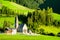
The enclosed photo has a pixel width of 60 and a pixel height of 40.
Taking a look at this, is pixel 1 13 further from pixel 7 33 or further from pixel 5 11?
pixel 7 33

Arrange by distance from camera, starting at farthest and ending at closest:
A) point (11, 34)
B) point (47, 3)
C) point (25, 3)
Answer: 1. point (47, 3)
2. point (25, 3)
3. point (11, 34)

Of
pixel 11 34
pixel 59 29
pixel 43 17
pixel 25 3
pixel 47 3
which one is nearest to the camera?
pixel 11 34

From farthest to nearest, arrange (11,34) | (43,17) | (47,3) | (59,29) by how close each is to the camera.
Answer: (47,3) < (43,17) < (59,29) < (11,34)

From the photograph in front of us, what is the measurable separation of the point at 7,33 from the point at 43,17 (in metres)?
25.5

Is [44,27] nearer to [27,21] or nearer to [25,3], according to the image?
[27,21]

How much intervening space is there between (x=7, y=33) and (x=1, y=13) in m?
28.3

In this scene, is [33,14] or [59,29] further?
[33,14]

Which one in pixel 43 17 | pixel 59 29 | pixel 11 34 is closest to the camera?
pixel 11 34

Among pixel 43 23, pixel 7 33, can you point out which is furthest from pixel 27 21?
pixel 7 33

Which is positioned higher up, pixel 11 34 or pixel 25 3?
pixel 25 3

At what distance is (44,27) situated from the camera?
273ft

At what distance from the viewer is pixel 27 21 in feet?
278

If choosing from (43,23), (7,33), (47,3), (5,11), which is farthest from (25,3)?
(7,33)

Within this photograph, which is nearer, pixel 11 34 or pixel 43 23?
pixel 11 34
